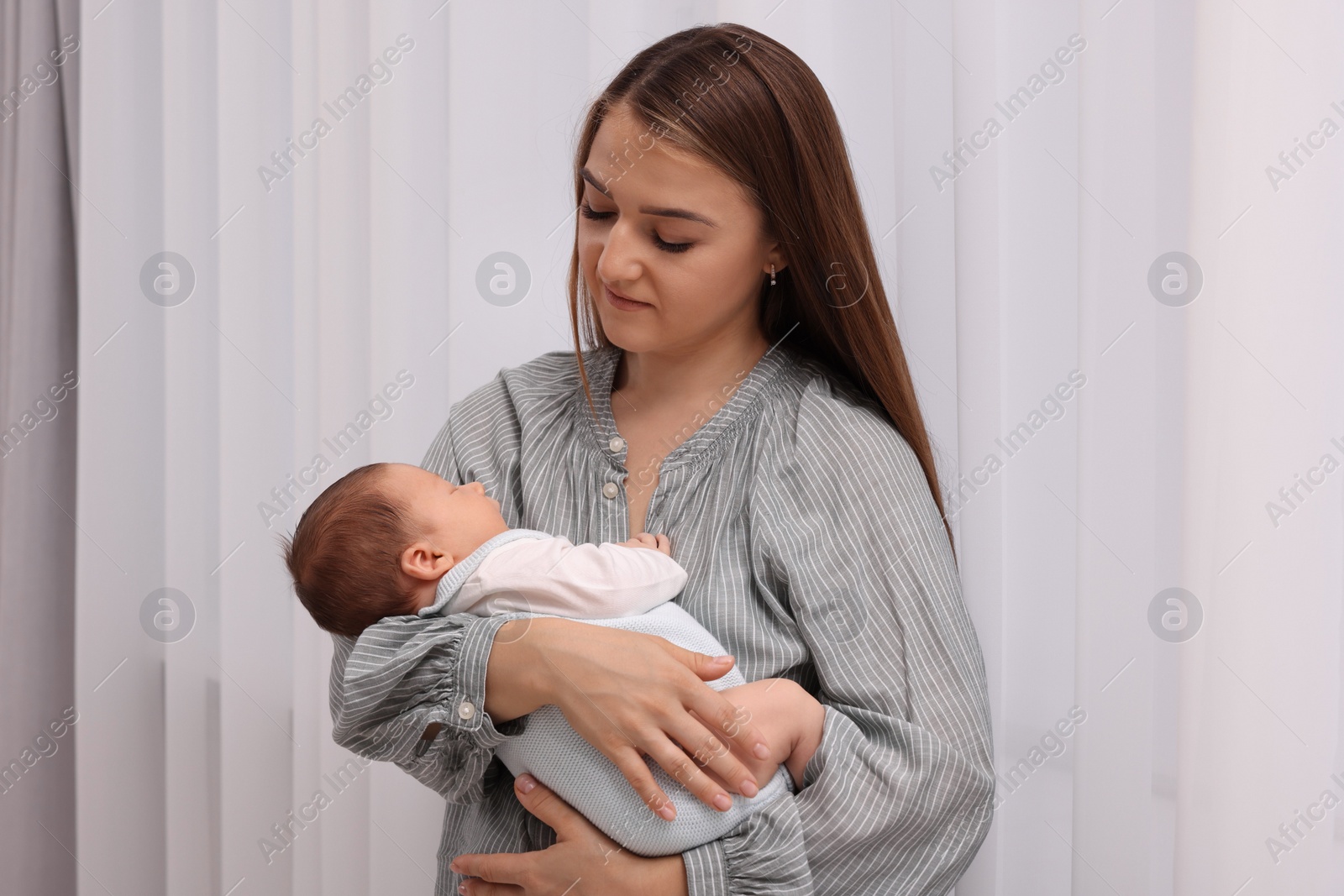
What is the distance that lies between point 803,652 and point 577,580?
0.85 ft

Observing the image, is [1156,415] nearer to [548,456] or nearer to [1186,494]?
[1186,494]

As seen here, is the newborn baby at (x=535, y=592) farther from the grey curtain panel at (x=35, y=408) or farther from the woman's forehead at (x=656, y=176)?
the grey curtain panel at (x=35, y=408)

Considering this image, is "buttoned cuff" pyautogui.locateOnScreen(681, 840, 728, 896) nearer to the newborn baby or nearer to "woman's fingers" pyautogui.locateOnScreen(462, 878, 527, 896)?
the newborn baby

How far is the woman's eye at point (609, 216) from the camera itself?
122cm

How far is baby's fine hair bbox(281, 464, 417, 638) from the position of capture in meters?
1.20

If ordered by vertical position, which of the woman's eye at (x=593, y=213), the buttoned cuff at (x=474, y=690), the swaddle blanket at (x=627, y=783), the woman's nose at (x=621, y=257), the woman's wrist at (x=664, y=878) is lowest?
the woman's wrist at (x=664, y=878)

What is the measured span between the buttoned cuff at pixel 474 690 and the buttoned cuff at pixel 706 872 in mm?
234

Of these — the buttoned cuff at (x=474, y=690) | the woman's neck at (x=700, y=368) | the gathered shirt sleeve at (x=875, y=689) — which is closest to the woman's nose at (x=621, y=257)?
the woman's neck at (x=700, y=368)

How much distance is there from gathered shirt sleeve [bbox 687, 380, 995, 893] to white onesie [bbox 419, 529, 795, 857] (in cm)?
4

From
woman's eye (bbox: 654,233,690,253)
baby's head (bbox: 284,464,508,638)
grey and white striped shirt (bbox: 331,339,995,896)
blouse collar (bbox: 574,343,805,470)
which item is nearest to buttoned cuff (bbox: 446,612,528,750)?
grey and white striped shirt (bbox: 331,339,995,896)

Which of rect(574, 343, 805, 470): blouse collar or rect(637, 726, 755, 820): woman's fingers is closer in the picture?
rect(637, 726, 755, 820): woman's fingers

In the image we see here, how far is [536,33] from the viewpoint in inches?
77.7

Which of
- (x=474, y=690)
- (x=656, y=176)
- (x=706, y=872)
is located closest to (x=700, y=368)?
(x=656, y=176)

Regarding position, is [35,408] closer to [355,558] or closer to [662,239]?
[355,558]
